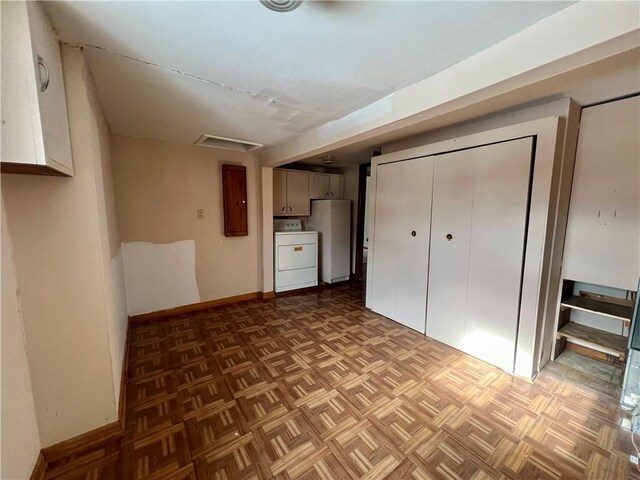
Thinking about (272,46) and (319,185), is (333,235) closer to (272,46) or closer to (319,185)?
(319,185)

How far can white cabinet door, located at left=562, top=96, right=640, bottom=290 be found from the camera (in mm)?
1817

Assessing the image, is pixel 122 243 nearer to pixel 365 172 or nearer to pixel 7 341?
pixel 7 341

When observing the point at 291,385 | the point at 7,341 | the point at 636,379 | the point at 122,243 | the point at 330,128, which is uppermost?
the point at 330,128

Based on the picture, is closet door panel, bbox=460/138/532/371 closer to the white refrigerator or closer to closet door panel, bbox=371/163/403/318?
closet door panel, bbox=371/163/403/318

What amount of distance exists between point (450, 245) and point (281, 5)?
226 centimetres

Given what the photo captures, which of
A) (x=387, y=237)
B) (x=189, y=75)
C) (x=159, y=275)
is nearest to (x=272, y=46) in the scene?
(x=189, y=75)

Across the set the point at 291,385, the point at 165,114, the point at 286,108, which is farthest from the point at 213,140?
the point at 291,385

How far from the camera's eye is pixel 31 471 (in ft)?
4.06

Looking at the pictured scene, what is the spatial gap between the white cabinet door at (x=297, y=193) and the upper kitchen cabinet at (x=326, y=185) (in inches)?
6.0

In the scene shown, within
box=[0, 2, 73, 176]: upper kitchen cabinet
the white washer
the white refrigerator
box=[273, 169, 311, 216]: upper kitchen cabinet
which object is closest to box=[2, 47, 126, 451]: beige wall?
box=[0, 2, 73, 176]: upper kitchen cabinet

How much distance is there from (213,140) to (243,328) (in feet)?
7.54

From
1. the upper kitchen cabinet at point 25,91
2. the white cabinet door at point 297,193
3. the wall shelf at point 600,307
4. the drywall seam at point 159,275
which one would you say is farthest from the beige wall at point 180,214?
the wall shelf at point 600,307

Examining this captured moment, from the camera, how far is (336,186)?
→ 493 centimetres

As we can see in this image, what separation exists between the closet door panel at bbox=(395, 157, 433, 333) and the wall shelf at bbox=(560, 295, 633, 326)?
1.18 m
